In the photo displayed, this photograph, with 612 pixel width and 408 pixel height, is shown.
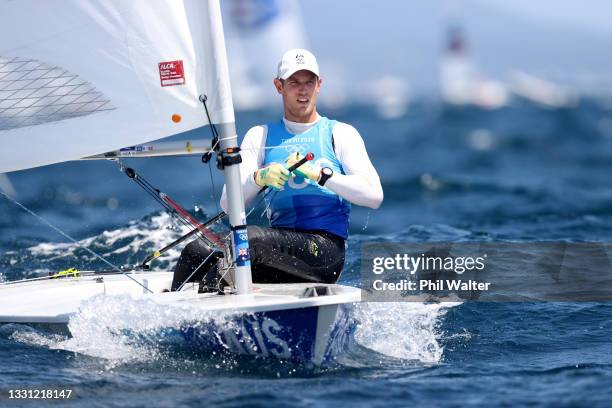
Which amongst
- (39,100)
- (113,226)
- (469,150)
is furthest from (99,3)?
(469,150)

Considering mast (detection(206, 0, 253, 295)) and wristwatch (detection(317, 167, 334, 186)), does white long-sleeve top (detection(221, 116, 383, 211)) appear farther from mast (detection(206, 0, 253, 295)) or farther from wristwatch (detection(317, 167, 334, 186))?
mast (detection(206, 0, 253, 295))

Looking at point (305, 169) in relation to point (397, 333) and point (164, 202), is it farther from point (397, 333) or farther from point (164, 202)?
point (397, 333)

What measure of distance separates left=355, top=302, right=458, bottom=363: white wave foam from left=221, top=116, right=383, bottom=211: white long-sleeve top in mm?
626

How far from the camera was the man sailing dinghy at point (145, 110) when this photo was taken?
5.26 metres

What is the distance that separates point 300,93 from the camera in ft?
19.2

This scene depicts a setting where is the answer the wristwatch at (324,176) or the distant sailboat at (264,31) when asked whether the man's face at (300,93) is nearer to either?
the wristwatch at (324,176)

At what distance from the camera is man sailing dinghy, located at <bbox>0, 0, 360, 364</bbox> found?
5.26 m

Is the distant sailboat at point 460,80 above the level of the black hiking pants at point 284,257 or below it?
above

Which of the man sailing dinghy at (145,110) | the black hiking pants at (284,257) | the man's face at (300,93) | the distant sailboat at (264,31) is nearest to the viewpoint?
the man sailing dinghy at (145,110)

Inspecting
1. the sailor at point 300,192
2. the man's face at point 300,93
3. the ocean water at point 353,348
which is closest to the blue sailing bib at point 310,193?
the sailor at point 300,192

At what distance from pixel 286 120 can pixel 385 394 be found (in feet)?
5.85

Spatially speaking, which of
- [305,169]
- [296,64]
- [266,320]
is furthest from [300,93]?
[266,320]

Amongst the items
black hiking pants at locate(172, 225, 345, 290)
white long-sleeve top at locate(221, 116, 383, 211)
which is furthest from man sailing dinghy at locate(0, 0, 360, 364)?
white long-sleeve top at locate(221, 116, 383, 211)

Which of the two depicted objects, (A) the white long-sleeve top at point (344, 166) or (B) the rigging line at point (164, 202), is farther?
(B) the rigging line at point (164, 202)
